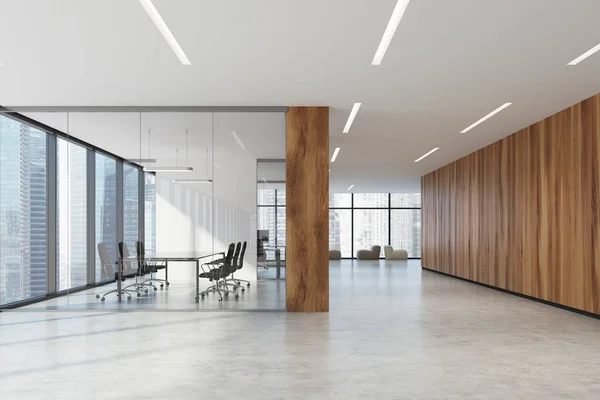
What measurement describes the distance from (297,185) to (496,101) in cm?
306

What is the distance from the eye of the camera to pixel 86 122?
8.02 metres

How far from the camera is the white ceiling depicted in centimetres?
452

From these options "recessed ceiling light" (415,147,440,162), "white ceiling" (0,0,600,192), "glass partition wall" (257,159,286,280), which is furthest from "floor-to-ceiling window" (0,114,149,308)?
"recessed ceiling light" (415,147,440,162)

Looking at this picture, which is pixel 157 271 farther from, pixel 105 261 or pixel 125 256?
pixel 105 261

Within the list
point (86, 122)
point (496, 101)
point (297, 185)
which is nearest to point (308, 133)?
point (297, 185)

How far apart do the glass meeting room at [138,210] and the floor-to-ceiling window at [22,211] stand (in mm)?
15

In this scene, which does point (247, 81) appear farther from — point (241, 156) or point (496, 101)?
point (496, 101)

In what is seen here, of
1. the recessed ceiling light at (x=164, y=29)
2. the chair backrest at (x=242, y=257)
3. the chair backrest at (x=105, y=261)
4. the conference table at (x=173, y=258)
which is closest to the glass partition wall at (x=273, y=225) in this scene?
the chair backrest at (x=242, y=257)

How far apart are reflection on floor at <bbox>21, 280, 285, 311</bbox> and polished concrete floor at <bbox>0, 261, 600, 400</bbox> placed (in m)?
0.16

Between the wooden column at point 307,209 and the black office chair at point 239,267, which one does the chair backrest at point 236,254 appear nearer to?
the black office chair at point 239,267

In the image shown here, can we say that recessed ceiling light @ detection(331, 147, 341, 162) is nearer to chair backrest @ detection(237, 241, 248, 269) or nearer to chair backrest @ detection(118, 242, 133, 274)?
chair backrest @ detection(237, 241, 248, 269)

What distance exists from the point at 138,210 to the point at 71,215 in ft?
3.41

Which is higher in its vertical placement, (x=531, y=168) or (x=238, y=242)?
(x=531, y=168)

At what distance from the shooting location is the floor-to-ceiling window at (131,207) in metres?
7.82
